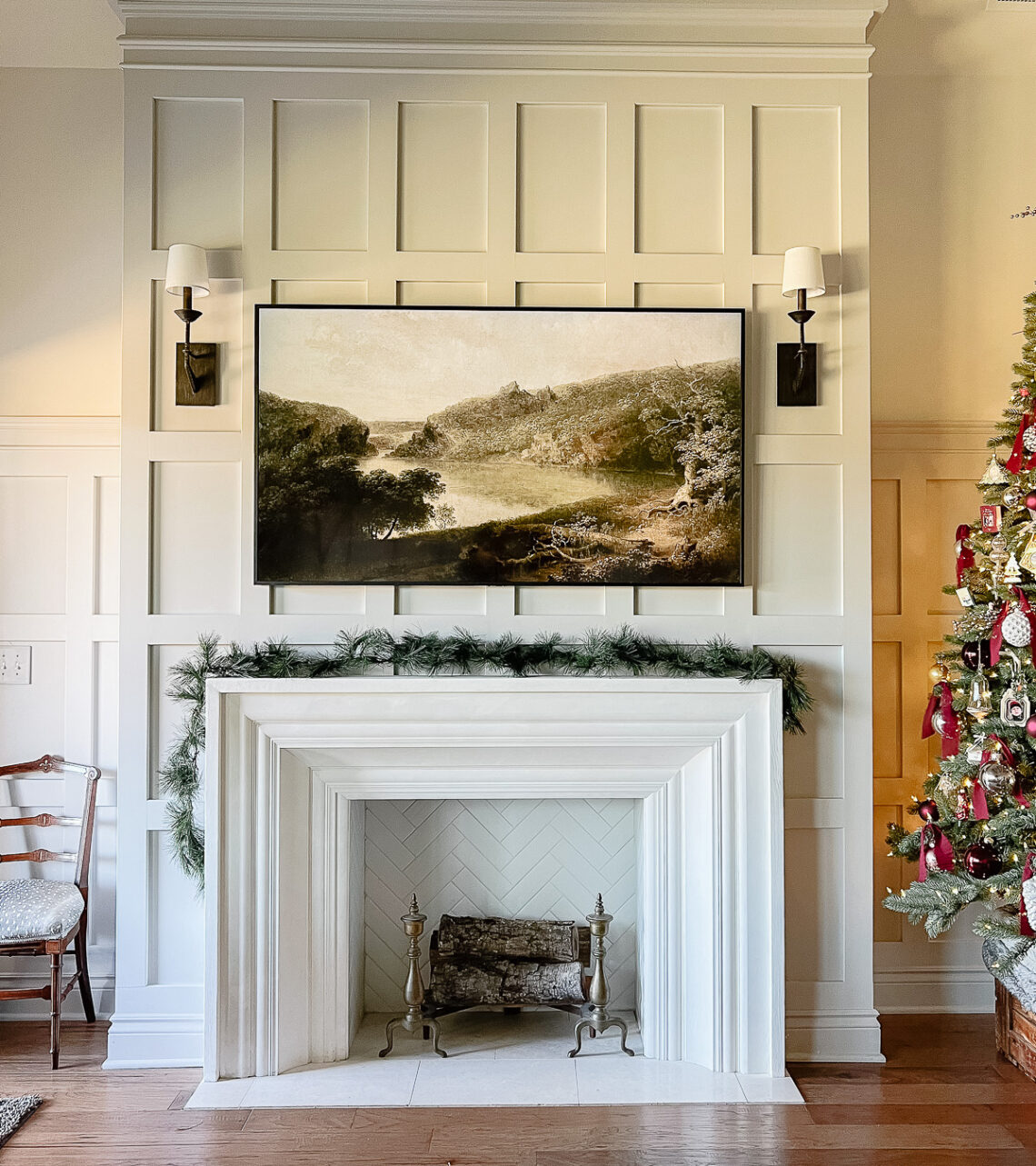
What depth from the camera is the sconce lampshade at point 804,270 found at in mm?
2754

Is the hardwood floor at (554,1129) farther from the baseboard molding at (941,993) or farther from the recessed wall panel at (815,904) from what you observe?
the baseboard molding at (941,993)

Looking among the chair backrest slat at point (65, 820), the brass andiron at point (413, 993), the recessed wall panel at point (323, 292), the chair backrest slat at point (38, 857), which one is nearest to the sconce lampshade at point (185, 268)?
the recessed wall panel at point (323, 292)

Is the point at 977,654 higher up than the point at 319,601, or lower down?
lower down

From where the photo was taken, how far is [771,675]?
2.82m

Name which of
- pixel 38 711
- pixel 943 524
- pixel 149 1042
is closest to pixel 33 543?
pixel 38 711

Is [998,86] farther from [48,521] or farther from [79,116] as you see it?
[48,521]

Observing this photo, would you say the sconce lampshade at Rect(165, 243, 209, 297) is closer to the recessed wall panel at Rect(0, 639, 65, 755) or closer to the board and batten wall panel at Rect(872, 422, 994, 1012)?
the recessed wall panel at Rect(0, 639, 65, 755)

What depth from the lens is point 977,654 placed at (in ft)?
8.87

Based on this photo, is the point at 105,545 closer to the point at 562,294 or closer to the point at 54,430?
the point at 54,430

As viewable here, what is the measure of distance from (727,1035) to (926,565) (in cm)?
172

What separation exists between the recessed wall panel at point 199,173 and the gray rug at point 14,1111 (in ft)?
8.22

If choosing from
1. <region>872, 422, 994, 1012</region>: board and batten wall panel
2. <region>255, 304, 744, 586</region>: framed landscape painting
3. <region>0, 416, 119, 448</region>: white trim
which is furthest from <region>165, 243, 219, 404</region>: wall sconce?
<region>872, 422, 994, 1012</region>: board and batten wall panel

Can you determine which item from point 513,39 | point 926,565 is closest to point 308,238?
point 513,39

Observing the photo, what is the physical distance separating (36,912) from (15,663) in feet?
2.94
